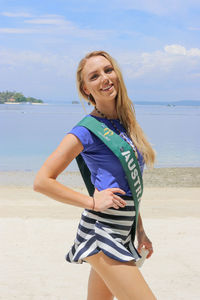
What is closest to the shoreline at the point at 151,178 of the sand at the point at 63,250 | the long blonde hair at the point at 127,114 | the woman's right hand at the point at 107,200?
the sand at the point at 63,250

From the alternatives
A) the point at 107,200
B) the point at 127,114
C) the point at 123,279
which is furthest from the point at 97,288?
the point at 127,114

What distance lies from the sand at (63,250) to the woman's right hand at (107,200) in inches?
93.8

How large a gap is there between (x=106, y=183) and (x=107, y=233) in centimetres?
26

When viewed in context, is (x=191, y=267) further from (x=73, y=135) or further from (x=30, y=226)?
(x=73, y=135)

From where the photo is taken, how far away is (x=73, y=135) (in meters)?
2.32

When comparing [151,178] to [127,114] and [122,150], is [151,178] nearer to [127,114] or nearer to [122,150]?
[127,114]

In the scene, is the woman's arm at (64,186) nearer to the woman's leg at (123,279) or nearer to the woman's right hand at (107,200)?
the woman's right hand at (107,200)

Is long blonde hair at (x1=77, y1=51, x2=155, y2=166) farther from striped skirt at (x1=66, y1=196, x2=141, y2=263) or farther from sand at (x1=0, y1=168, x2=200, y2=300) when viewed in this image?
sand at (x1=0, y1=168, x2=200, y2=300)

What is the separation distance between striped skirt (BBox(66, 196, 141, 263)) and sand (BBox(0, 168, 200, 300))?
2.17m

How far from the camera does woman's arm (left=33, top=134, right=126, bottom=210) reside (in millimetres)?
2262

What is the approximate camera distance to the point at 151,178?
1479cm

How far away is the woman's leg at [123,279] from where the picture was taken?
226cm

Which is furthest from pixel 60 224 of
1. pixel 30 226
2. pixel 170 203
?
pixel 170 203

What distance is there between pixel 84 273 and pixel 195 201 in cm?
559
